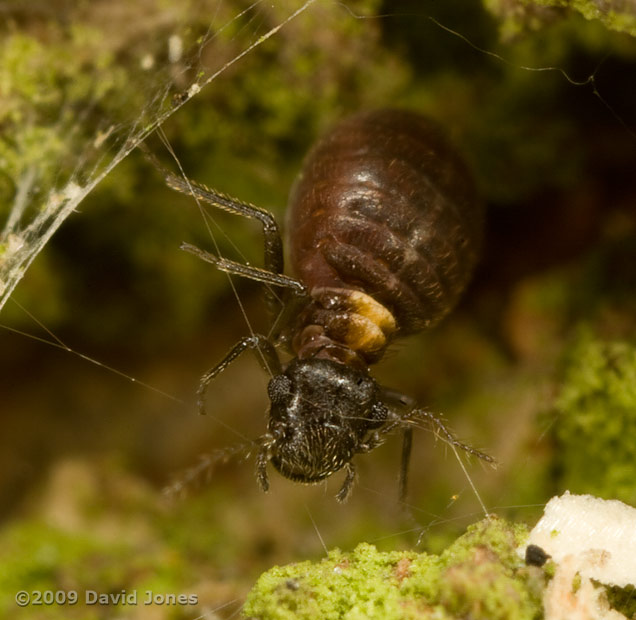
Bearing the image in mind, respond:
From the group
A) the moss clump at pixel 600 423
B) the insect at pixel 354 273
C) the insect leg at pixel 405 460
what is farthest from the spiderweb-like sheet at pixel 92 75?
the moss clump at pixel 600 423

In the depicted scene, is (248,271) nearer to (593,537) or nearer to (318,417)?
(318,417)

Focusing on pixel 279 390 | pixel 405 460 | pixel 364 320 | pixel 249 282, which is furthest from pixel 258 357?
pixel 249 282

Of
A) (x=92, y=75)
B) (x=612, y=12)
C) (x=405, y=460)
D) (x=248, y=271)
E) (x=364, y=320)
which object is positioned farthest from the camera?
(x=92, y=75)

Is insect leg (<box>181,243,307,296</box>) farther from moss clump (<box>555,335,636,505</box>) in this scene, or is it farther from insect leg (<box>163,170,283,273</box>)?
moss clump (<box>555,335,636,505</box>)

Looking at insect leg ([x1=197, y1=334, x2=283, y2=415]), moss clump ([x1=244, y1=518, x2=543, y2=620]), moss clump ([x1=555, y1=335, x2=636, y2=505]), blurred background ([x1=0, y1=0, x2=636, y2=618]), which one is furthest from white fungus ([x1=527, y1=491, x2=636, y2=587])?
insect leg ([x1=197, y1=334, x2=283, y2=415])

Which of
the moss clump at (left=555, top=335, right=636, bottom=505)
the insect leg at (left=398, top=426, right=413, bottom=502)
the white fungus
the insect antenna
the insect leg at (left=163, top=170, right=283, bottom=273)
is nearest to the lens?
the white fungus

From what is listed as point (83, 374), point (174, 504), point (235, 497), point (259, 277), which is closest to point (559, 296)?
point (259, 277)

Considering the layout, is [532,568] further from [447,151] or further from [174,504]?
[174,504]
